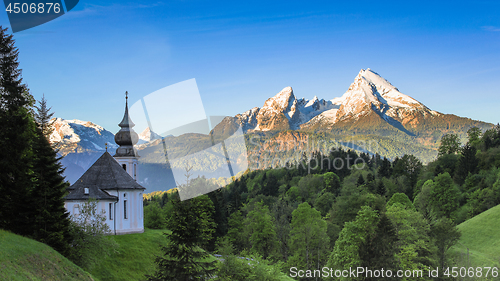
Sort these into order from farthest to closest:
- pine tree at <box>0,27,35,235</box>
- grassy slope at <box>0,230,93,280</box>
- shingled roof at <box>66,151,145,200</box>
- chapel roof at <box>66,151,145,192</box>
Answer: chapel roof at <box>66,151,145,192</box>, shingled roof at <box>66,151,145,200</box>, pine tree at <box>0,27,35,235</box>, grassy slope at <box>0,230,93,280</box>

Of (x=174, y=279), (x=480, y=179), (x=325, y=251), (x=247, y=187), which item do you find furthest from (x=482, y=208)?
(x=247, y=187)

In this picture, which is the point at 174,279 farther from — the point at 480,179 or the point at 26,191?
the point at 480,179

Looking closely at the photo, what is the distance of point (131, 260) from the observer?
139ft

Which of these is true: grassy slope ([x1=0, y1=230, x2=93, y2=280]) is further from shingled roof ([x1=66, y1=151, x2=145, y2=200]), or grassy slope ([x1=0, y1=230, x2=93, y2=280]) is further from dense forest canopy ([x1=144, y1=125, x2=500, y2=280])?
shingled roof ([x1=66, y1=151, x2=145, y2=200])

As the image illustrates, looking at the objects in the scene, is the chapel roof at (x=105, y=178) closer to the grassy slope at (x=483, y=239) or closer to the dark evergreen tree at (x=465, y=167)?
the grassy slope at (x=483, y=239)

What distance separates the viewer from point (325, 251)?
65.9 meters

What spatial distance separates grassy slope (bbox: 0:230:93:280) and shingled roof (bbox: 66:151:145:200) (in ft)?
68.1

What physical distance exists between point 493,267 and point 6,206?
56.4 meters

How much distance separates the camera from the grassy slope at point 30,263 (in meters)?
23.1

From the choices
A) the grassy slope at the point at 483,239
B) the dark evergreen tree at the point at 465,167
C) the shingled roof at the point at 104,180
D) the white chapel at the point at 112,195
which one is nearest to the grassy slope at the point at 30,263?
the white chapel at the point at 112,195

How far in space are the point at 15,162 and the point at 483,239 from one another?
66437 millimetres

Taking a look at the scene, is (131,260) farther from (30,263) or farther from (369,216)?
(369,216)

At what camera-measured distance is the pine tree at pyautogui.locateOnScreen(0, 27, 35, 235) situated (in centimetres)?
3200

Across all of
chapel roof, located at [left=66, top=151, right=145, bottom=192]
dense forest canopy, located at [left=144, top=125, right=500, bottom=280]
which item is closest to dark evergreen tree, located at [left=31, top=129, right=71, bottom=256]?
dense forest canopy, located at [left=144, top=125, right=500, bottom=280]
